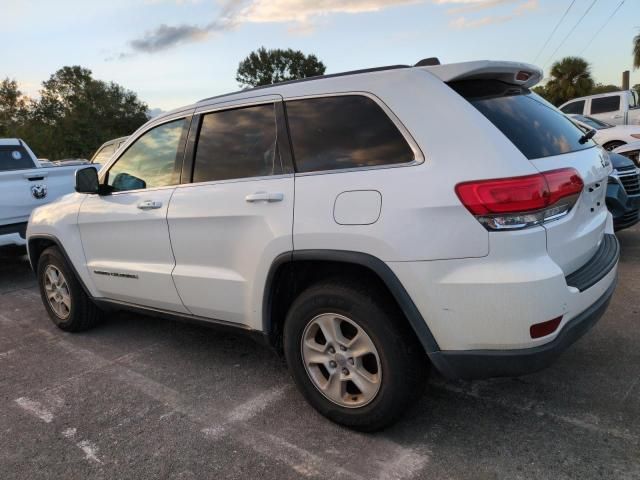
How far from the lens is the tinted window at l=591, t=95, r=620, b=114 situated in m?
13.6

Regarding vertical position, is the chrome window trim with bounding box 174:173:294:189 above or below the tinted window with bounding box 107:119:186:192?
below

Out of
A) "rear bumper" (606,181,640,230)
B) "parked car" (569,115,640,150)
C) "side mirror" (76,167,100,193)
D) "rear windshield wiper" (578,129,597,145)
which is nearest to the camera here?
"rear windshield wiper" (578,129,597,145)

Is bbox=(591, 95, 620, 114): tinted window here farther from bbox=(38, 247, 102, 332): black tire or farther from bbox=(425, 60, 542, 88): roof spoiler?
bbox=(38, 247, 102, 332): black tire

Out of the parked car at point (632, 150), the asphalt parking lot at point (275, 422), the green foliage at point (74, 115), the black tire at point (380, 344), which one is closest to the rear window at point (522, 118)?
the black tire at point (380, 344)

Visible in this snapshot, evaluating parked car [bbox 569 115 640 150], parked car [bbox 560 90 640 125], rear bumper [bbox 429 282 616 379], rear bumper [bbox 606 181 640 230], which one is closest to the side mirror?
rear bumper [bbox 429 282 616 379]

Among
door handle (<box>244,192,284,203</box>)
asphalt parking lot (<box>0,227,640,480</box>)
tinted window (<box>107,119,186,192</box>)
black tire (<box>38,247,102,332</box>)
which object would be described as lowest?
asphalt parking lot (<box>0,227,640,480</box>)

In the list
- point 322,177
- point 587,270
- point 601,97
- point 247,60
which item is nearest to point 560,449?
point 587,270

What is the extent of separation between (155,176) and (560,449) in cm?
292

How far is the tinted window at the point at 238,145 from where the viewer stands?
300 centimetres

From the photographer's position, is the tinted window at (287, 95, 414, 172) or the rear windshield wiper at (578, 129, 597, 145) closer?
the tinted window at (287, 95, 414, 172)

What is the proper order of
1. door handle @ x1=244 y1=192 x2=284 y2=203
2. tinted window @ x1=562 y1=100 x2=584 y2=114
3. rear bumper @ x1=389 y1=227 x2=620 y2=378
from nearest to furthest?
rear bumper @ x1=389 y1=227 x2=620 y2=378, door handle @ x1=244 y1=192 x2=284 y2=203, tinted window @ x1=562 y1=100 x2=584 y2=114

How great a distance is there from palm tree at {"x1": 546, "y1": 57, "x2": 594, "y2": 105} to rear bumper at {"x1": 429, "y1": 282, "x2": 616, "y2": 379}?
44.0 m

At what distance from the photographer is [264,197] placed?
283cm

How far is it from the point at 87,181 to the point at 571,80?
4589cm
